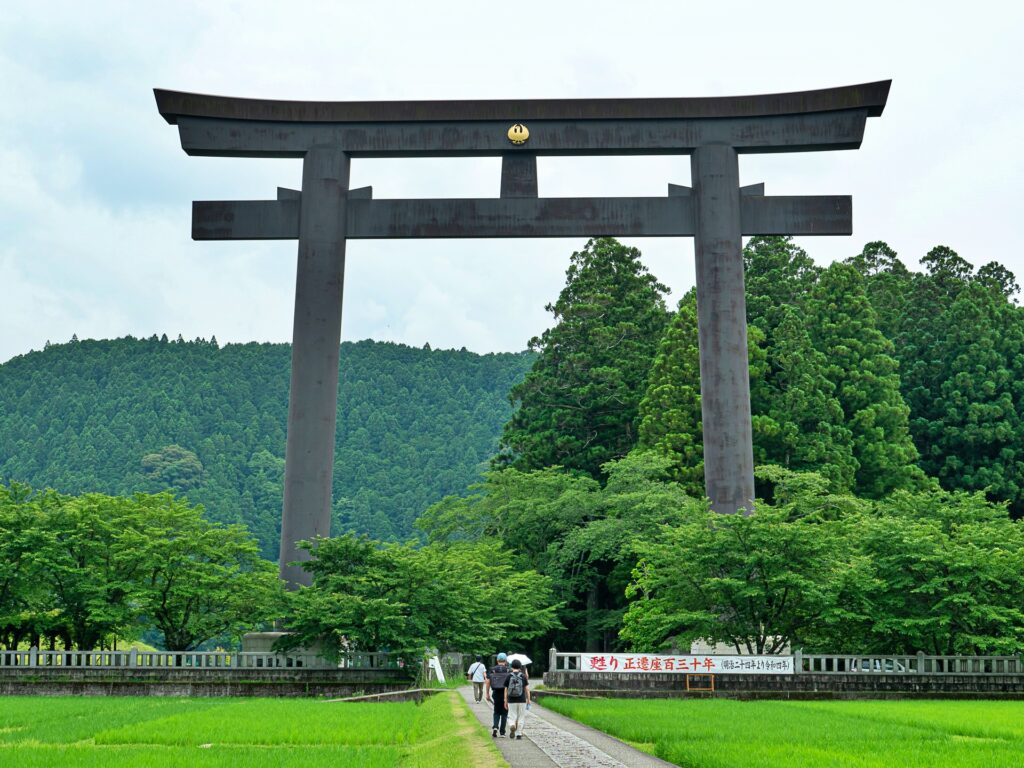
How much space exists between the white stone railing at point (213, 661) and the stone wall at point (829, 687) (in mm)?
4728

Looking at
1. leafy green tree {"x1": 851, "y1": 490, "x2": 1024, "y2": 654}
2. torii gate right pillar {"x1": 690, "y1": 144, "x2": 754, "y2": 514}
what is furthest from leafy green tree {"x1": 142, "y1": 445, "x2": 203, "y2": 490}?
leafy green tree {"x1": 851, "y1": 490, "x2": 1024, "y2": 654}

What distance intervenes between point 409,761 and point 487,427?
88.2m

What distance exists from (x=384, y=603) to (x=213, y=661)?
4.48 meters

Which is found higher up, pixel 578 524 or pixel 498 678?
pixel 578 524

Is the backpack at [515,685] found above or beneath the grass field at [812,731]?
above

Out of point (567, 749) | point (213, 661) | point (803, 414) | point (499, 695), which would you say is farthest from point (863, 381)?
point (567, 749)

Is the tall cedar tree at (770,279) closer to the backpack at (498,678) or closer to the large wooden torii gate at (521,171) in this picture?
the large wooden torii gate at (521,171)

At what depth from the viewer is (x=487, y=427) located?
102000 mm

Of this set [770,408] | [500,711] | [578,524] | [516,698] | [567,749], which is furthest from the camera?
[770,408]

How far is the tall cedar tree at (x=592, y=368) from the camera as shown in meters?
50.7

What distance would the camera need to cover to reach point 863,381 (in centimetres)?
4594

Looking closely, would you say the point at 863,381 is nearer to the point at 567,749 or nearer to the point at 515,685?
the point at 515,685

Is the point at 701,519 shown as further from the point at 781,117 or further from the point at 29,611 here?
the point at 29,611

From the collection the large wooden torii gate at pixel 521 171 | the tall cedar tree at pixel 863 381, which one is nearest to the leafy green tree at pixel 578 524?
the tall cedar tree at pixel 863 381
